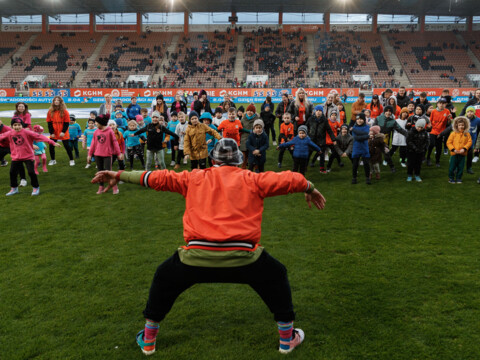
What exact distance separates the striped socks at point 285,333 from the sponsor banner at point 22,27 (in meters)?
67.8

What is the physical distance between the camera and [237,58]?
52188 millimetres

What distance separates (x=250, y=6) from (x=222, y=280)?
5606cm

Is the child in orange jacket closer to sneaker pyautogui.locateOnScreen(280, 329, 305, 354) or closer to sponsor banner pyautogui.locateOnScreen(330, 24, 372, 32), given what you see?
sneaker pyautogui.locateOnScreen(280, 329, 305, 354)

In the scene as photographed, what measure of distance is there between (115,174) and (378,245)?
4.30m

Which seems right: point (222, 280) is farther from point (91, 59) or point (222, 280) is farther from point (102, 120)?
point (91, 59)

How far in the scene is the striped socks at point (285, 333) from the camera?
3.41 meters

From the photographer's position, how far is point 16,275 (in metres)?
5.07

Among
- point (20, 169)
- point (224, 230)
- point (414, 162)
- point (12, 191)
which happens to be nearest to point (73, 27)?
point (20, 169)

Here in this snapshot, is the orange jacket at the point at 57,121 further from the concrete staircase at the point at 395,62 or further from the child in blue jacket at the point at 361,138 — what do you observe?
the concrete staircase at the point at 395,62

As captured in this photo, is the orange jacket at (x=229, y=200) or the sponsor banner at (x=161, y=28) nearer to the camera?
the orange jacket at (x=229, y=200)

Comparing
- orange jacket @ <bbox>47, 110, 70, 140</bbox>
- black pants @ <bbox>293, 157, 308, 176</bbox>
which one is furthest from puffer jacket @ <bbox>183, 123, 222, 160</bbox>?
orange jacket @ <bbox>47, 110, 70, 140</bbox>

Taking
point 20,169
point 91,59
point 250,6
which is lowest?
point 20,169

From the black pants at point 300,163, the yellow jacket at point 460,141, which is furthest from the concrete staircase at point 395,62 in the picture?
the black pants at point 300,163

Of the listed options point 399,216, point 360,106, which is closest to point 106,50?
point 360,106
